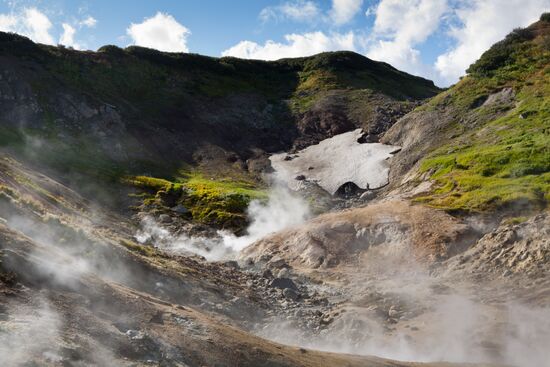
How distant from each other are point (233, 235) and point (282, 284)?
16063 millimetres

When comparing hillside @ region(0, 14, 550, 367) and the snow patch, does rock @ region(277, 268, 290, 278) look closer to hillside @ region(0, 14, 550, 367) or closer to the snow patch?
hillside @ region(0, 14, 550, 367)

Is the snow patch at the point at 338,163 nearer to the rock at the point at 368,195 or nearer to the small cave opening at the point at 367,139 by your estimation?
the small cave opening at the point at 367,139

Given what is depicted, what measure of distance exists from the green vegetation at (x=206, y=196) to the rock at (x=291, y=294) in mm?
19446

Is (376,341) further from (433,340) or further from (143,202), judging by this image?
(143,202)

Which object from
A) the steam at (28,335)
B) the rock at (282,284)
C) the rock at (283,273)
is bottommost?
the steam at (28,335)

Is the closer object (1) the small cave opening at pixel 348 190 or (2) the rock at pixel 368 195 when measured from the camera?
(2) the rock at pixel 368 195

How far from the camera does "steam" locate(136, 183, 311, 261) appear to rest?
41781 mm

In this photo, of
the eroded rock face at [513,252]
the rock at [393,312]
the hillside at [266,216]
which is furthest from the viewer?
the eroded rock face at [513,252]

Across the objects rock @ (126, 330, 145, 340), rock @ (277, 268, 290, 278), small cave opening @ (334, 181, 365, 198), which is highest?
small cave opening @ (334, 181, 365, 198)

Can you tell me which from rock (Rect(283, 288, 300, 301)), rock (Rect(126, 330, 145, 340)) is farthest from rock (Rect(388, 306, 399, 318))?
rock (Rect(126, 330, 145, 340))

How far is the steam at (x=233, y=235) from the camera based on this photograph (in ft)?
137

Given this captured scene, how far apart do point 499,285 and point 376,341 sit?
8.79 metres

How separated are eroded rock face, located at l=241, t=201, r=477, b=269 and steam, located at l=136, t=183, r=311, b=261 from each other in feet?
10.5

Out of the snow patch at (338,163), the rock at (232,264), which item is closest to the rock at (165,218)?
the rock at (232,264)
